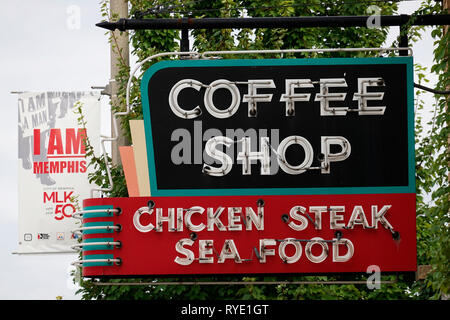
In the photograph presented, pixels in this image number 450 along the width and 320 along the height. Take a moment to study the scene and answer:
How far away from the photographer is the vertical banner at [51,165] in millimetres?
21000

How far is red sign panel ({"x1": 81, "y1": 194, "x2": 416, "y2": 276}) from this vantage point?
12547 millimetres

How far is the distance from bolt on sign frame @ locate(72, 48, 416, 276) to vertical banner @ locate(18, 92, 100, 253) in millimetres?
8126

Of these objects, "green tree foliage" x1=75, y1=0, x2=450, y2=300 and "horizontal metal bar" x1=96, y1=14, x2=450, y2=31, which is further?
"green tree foliage" x1=75, y1=0, x2=450, y2=300

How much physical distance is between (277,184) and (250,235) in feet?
2.39

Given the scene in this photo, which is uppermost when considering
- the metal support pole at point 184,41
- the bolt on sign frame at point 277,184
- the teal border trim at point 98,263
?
the metal support pole at point 184,41

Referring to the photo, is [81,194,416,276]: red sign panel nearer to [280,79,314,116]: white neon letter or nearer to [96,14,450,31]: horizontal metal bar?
[280,79,314,116]: white neon letter

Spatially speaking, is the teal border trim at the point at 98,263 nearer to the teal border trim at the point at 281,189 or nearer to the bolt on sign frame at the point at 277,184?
the bolt on sign frame at the point at 277,184

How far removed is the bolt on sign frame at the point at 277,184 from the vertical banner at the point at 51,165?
8.13 m

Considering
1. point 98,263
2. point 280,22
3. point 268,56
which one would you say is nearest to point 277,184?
point 280,22

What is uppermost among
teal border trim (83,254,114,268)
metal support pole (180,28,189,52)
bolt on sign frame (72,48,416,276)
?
metal support pole (180,28,189,52)

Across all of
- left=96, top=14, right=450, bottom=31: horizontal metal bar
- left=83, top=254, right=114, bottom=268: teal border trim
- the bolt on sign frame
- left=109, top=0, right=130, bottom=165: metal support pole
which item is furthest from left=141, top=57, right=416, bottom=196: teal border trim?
left=109, top=0, right=130, bottom=165: metal support pole

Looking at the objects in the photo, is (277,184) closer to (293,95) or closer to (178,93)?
(293,95)

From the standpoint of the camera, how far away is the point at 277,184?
12.8 meters

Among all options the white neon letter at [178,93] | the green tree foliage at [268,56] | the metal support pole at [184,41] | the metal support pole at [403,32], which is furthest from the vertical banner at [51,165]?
the metal support pole at [403,32]
